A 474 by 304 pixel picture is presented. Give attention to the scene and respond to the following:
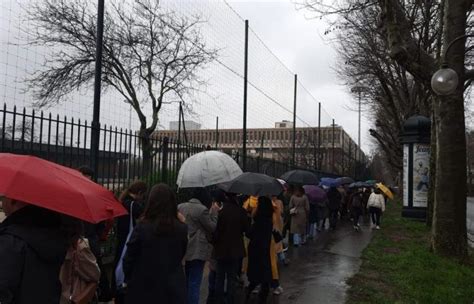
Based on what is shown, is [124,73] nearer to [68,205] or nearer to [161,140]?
[161,140]

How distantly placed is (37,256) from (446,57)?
33.6 ft

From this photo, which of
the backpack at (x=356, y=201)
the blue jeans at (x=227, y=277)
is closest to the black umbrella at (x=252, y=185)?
the blue jeans at (x=227, y=277)

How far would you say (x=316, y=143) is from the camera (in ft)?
106

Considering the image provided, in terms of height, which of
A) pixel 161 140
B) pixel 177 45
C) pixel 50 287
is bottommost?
pixel 50 287

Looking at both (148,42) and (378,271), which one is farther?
(148,42)

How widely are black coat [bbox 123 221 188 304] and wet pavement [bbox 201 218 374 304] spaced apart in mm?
3067

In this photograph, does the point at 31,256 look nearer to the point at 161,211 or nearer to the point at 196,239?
the point at 161,211

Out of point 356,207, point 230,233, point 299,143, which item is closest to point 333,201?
point 356,207

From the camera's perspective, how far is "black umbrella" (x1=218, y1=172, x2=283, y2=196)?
668 centimetres

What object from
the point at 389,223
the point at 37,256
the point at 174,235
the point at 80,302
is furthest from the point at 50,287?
the point at 389,223

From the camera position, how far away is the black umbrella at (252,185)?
6676 millimetres

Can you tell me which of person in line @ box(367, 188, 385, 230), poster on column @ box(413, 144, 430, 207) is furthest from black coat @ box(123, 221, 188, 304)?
poster on column @ box(413, 144, 430, 207)

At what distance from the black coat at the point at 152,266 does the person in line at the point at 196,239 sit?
154 centimetres

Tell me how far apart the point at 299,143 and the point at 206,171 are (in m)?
26.3
